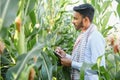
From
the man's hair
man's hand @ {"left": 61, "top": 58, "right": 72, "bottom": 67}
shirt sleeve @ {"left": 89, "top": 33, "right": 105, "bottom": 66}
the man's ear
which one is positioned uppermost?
the man's hair

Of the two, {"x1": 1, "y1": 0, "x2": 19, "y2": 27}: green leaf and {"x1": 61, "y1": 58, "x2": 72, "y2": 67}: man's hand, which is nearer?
{"x1": 1, "y1": 0, "x2": 19, "y2": 27}: green leaf

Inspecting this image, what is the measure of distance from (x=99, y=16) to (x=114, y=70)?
1.32 metres

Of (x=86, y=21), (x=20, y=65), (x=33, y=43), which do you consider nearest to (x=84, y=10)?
(x=86, y=21)

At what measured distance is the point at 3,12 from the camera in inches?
37.0

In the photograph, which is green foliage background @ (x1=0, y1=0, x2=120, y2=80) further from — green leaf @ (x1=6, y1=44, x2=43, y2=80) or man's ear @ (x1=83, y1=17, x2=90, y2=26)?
man's ear @ (x1=83, y1=17, x2=90, y2=26)

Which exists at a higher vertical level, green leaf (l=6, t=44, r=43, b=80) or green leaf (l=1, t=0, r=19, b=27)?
green leaf (l=1, t=0, r=19, b=27)

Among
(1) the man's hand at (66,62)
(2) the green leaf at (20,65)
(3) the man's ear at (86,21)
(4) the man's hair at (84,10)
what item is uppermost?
(4) the man's hair at (84,10)

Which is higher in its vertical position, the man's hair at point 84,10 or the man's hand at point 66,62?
the man's hair at point 84,10

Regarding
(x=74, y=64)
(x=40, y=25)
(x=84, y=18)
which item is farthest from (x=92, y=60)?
(x=40, y=25)

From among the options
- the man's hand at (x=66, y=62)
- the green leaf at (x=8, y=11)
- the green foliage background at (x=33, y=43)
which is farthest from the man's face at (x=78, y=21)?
the green leaf at (x=8, y=11)

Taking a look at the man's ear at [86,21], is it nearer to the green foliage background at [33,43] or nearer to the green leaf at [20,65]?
the green foliage background at [33,43]

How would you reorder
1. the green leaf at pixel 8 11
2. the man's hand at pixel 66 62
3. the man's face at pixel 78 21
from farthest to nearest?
the man's face at pixel 78 21
the man's hand at pixel 66 62
the green leaf at pixel 8 11

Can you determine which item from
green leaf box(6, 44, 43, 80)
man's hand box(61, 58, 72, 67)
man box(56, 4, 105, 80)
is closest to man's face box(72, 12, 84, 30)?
man box(56, 4, 105, 80)

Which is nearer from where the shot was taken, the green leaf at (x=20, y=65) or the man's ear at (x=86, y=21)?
the green leaf at (x=20, y=65)
